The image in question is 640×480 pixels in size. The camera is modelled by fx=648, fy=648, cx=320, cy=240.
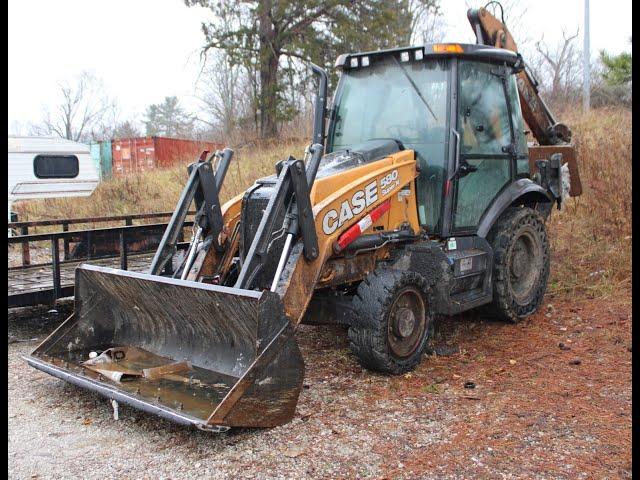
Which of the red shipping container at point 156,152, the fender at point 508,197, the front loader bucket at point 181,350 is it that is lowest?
the front loader bucket at point 181,350

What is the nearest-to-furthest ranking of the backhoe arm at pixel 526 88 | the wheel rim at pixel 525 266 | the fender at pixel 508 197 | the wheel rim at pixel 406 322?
the wheel rim at pixel 406 322, the fender at pixel 508 197, the wheel rim at pixel 525 266, the backhoe arm at pixel 526 88

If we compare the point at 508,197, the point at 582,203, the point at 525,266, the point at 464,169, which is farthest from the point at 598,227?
the point at 464,169

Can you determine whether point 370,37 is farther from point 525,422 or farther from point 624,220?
point 525,422

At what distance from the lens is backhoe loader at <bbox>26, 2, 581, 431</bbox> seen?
400 cm

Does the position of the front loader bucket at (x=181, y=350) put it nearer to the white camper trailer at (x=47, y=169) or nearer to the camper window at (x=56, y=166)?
the white camper trailer at (x=47, y=169)

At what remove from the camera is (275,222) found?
439 centimetres

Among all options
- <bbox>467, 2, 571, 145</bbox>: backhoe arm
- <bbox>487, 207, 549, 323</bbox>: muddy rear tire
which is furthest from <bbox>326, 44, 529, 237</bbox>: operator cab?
<bbox>467, 2, 571, 145</bbox>: backhoe arm

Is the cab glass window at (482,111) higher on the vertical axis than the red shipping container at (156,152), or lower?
lower

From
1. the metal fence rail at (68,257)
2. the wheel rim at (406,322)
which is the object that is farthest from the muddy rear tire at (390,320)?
the metal fence rail at (68,257)

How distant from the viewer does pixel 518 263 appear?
248 inches

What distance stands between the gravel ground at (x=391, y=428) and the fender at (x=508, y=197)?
1.11m

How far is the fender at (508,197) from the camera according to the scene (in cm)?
582

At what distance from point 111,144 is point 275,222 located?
63.6 feet

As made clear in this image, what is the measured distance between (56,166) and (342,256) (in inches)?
350
